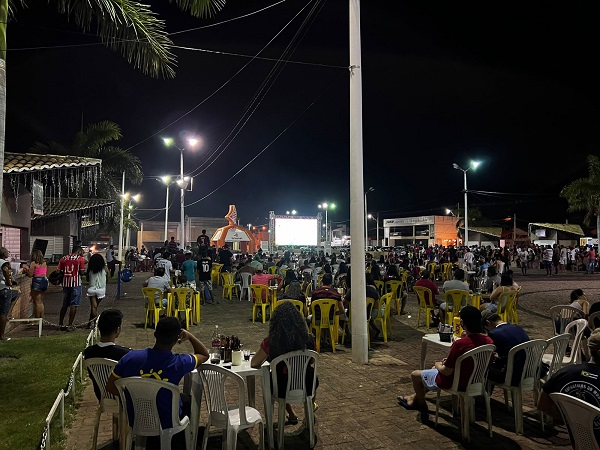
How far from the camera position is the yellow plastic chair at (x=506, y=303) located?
916cm

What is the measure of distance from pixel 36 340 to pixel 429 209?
77.4 meters

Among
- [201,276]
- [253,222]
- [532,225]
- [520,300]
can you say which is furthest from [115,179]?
[253,222]

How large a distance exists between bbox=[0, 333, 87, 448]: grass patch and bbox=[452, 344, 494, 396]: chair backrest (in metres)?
4.04

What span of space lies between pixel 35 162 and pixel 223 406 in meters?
9.26

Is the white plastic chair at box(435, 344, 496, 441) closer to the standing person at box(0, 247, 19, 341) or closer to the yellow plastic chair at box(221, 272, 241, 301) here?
the standing person at box(0, 247, 19, 341)

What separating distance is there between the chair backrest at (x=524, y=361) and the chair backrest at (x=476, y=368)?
0.29 m

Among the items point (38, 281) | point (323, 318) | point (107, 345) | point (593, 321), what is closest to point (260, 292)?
point (323, 318)

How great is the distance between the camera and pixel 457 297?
916cm

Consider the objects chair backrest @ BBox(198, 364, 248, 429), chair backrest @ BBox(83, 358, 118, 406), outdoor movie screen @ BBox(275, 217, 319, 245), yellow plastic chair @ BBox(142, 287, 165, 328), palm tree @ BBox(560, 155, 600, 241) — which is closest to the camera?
chair backrest @ BBox(198, 364, 248, 429)

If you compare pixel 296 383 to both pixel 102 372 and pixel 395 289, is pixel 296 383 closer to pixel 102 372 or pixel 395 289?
pixel 102 372

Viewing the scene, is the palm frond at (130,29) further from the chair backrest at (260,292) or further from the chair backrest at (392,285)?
the chair backrest at (392,285)

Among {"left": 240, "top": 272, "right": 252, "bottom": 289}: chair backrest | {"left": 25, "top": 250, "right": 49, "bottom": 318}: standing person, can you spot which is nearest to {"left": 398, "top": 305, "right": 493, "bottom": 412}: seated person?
{"left": 25, "top": 250, "right": 49, "bottom": 318}: standing person

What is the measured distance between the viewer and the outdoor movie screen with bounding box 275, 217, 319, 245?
94.5ft

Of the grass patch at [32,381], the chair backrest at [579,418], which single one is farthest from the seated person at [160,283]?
the chair backrest at [579,418]
